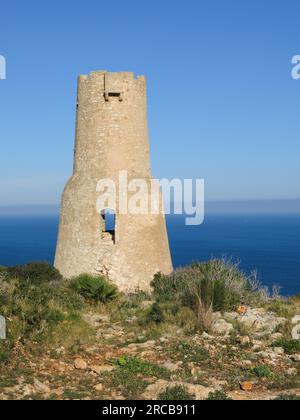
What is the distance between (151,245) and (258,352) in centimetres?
656

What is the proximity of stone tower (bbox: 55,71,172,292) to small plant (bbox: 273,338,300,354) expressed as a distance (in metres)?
6.07

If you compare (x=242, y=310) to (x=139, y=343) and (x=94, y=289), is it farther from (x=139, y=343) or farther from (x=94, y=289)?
(x=94, y=289)

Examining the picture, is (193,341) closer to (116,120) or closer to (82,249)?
(82,249)

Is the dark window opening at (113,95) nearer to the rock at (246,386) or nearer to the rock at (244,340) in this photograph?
the rock at (244,340)

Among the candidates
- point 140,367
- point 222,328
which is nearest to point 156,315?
point 222,328

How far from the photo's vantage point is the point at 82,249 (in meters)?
15.2

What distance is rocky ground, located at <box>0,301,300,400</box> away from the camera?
7.31 meters

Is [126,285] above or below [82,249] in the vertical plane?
below

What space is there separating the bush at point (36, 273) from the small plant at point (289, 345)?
304 inches

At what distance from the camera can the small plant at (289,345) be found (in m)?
9.24

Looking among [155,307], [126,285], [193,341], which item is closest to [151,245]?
[126,285]

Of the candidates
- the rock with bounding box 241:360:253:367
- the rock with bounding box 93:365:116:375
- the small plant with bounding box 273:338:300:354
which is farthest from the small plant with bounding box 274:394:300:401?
the rock with bounding box 93:365:116:375

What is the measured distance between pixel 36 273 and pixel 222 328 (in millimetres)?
6940
